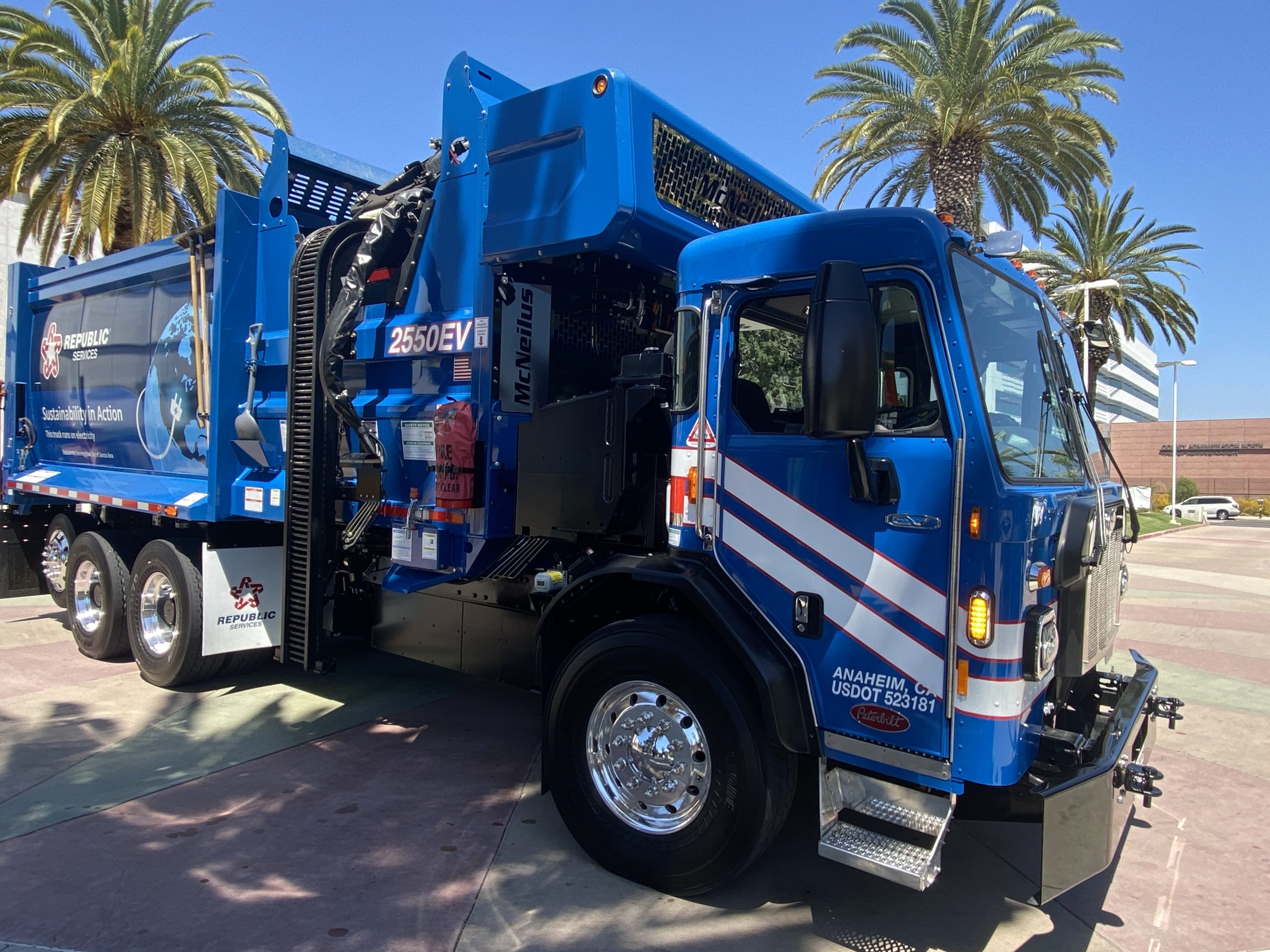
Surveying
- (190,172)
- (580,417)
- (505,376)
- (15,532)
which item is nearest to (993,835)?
(580,417)

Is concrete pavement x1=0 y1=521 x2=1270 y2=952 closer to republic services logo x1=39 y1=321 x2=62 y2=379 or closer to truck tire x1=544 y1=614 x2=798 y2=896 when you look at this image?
truck tire x1=544 y1=614 x2=798 y2=896

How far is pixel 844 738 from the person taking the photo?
128 inches

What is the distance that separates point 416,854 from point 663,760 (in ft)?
4.13

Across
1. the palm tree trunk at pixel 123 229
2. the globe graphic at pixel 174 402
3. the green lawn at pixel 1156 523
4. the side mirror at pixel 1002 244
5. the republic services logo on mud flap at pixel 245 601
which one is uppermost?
the palm tree trunk at pixel 123 229

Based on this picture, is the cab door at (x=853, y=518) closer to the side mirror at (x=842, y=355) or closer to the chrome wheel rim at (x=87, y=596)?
the side mirror at (x=842, y=355)

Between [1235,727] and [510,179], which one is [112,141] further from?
[1235,727]

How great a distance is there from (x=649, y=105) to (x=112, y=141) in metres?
12.7

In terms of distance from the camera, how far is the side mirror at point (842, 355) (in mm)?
2928

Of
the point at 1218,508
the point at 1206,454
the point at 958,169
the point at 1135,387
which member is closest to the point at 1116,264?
the point at 958,169

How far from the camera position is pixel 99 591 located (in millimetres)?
7047

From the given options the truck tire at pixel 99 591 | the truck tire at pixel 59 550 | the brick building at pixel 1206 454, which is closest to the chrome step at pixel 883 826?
the truck tire at pixel 99 591

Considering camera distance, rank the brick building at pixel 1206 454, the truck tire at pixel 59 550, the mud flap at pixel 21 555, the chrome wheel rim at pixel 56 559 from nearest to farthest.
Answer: the truck tire at pixel 59 550
the chrome wheel rim at pixel 56 559
the mud flap at pixel 21 555
the brick building at pixel 1206 454

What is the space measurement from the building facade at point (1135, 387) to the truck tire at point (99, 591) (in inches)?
2709

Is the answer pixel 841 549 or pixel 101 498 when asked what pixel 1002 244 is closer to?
pixel 841 549
